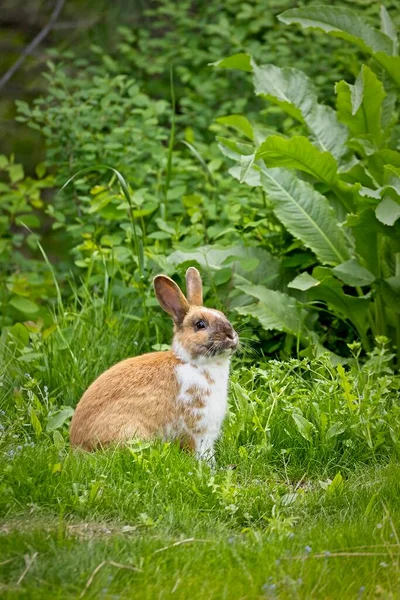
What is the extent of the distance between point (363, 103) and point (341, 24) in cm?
48

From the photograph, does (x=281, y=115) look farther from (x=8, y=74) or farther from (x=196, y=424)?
(x=196, y=424)

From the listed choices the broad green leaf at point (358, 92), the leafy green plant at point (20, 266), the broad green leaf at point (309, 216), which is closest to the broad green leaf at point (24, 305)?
the leafy green plant at point (20, 266)

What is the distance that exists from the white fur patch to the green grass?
103mm

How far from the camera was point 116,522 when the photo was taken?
369cm

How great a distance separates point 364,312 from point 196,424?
151 cm

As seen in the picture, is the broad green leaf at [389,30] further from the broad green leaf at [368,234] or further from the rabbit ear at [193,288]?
the rabbit ear at [193,288]

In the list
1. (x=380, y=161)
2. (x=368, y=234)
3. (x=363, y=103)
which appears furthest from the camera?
(x=363, y=103)

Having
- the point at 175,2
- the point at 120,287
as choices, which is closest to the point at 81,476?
the point at 120,287

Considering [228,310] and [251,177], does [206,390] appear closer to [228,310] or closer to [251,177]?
[228,310]

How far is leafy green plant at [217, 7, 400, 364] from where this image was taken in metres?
5.38

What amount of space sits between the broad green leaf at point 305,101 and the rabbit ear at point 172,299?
180 centimetres

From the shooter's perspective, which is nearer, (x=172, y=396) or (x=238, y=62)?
(x=172, y=396)

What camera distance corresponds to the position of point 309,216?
5680 mm

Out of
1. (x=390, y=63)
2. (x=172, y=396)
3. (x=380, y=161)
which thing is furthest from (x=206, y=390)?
(x=390, y=63)
